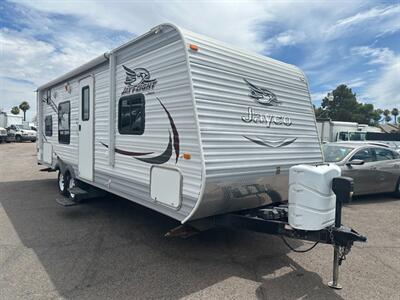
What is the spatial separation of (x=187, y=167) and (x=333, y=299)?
2060mm

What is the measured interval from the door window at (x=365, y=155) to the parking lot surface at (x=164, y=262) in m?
1.89

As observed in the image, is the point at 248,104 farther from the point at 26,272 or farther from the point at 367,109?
the point at 367,109

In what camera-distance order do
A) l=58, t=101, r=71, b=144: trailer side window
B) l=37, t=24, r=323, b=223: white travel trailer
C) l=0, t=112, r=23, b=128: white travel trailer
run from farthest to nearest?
l=0, t=112, r=23, b=128: white travel trailer → l=58, t=101, r=71, b=144: trailer side window → l=37, t=24, r=323, b=223: white travel trailer

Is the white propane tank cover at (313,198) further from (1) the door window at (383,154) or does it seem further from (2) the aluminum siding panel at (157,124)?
(1) the door window at (383,154)

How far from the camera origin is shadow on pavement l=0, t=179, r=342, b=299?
3.57 metres

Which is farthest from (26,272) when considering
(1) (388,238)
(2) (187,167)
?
(1) (388,238)

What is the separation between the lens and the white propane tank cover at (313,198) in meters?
3.44

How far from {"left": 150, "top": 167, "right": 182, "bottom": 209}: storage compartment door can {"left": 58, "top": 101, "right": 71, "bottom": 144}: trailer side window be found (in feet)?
12.7

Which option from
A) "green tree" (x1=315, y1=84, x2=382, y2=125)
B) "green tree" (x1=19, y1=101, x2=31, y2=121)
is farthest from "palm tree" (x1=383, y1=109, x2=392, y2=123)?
"green tree" (x1=19, y1=101, x2=31, y2=121)

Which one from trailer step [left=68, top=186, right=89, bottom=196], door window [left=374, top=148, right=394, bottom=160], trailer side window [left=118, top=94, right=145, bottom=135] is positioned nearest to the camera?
trailer side window [left=118, top=94, right=145, bottom=135]

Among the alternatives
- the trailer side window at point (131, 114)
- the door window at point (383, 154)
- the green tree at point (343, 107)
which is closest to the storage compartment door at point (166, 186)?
the trailer side window at point (131, 114)

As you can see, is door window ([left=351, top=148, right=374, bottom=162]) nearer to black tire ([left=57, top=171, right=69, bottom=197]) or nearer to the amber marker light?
the amber marker light

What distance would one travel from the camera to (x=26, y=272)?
3.91 m

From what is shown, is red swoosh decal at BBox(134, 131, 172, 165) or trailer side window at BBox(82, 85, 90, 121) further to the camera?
trailer side window at BBox(82, 85, 90, 121)
